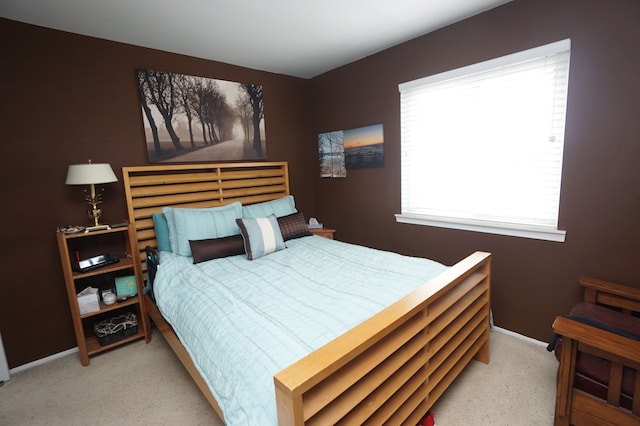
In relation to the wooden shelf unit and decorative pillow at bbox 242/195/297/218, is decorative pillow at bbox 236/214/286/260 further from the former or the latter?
the wooden shelf unit

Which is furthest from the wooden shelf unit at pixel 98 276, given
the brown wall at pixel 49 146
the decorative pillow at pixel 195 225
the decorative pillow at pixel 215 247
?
the decorative pillow at pixel 215 247

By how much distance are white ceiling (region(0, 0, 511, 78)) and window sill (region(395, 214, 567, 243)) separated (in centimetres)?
163

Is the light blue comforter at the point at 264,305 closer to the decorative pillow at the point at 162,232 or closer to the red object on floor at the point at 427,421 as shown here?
the decorative pillow at the point at 162,232

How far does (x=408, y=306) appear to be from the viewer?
1282 mm

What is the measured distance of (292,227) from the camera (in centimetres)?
298

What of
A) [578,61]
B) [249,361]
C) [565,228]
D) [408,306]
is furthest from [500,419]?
[578,61]

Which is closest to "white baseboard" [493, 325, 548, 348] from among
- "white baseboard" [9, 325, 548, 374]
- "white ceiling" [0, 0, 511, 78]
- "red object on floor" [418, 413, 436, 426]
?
"white baseboard" [9, 325, 548, 374]

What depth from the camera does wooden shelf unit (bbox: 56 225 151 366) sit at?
→ 2188 millimetres

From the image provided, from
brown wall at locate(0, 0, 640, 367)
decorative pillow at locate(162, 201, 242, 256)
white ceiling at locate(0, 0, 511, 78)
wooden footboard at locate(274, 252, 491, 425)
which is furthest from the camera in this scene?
decorative pillow at locate(162, 201, 242, 256)

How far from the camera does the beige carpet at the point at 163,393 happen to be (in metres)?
1.70

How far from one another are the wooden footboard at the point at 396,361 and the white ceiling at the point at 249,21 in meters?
1.87

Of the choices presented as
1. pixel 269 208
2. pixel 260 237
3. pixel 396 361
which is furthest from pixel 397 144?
pixel 396 361

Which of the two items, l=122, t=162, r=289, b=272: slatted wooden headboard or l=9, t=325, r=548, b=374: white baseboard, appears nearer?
l=9, t=325, r=548, b=374: white baseboard

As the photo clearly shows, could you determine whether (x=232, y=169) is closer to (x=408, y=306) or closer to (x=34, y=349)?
(x=34, y=349)
